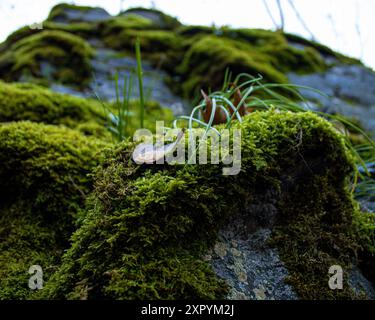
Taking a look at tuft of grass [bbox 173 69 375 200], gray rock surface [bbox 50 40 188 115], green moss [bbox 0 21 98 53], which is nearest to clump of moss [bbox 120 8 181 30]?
green moss [bbox 0 21 98 53]

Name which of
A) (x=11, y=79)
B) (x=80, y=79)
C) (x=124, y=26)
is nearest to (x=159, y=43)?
(x=124, y=26)

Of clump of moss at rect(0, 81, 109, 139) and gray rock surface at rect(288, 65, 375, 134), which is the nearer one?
clump of moss at rect(0, 81, 109, 139)

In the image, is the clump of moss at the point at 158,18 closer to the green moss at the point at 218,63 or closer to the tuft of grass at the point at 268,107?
the green moss at the point at 218,63

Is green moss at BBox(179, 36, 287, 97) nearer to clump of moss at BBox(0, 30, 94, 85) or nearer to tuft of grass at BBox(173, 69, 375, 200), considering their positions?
clump of moss at BBox(0, 30, 94, 85)

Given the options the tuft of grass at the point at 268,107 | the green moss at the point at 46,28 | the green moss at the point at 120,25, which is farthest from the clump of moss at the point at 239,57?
the tuft of grass at the point at 268,107

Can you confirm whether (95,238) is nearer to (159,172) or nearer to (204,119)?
(159,172)

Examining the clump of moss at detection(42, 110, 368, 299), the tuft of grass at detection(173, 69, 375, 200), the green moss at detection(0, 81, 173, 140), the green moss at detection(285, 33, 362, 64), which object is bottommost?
the clump of moss at detection(42, 110, 368, 299)
